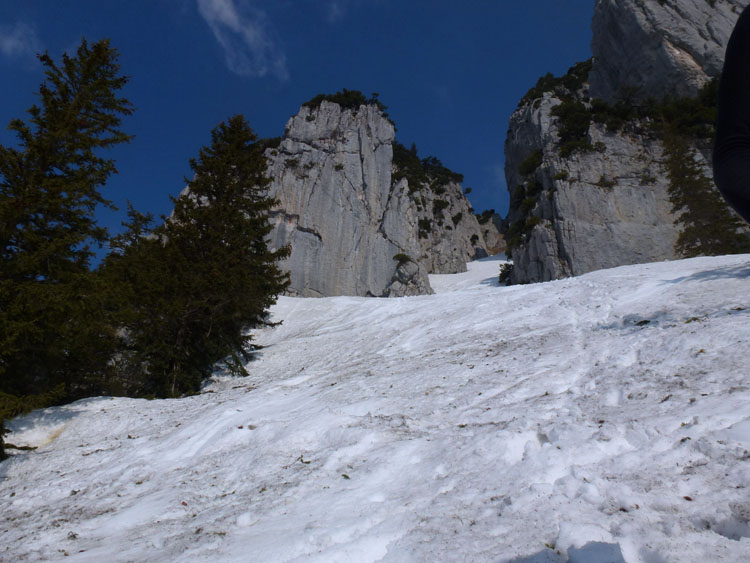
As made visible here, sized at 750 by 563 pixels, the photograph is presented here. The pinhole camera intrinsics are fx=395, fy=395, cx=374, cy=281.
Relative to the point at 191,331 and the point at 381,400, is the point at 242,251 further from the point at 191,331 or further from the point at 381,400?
the point at 381,400

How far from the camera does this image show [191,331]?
43.2 ft

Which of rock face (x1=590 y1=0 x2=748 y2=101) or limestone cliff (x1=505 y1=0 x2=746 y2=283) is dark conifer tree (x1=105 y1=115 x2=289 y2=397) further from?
rock face (x1=590 y1=0 x2=748 y2=101)

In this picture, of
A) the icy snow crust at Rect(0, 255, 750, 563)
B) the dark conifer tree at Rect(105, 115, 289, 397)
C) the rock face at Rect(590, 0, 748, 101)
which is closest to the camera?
the icy snow crust at Rect(0, 255, 750, 563)

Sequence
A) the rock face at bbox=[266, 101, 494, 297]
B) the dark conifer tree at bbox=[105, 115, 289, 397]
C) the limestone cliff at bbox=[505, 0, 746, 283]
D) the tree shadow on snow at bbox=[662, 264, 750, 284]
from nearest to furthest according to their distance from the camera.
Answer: the tree shadow on snow at bbox=[662, 264, 750, 284] → the dark conifer tree at bbox=[105, 115, 289, 397] → the limestone cliff at bbox=[505, 0, 746, 283] → the rock face at bbox=[266, 101, 494, 297]

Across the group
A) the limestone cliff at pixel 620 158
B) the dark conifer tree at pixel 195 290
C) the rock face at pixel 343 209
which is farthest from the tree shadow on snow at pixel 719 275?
the rock face at pixel 343 209

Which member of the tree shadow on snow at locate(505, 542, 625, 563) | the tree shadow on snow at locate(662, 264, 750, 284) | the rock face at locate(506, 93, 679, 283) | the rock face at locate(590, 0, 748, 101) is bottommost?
the tree shadow on snow at locate(505, 542, 625, 563)

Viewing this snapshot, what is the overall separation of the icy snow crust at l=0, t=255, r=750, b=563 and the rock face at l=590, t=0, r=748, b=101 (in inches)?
2055

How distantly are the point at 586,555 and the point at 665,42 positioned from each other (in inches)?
2557

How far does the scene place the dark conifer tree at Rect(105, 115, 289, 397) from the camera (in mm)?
11820

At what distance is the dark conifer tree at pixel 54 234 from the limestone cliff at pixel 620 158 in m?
39.7

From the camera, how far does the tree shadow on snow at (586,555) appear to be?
7.55 ft

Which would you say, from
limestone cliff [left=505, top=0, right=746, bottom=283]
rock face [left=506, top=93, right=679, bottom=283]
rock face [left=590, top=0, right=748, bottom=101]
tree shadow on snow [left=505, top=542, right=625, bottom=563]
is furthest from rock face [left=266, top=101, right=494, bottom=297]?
tree shadow on snow [left=505, top=542, right=625, bottom=563]

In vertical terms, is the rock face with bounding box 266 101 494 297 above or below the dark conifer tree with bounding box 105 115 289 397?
above

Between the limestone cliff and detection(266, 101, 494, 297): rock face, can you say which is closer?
the limestone cliff
